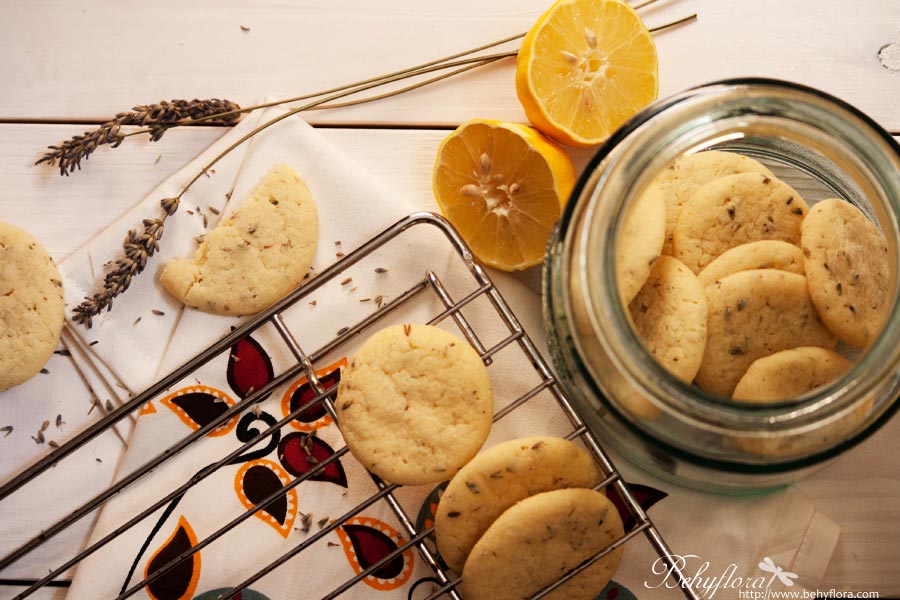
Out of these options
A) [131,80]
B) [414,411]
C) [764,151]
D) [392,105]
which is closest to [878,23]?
[764,151]

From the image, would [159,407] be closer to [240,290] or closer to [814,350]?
[240,290]

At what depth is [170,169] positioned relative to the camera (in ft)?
3.27

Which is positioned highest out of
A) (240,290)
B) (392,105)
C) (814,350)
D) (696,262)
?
(392,105)

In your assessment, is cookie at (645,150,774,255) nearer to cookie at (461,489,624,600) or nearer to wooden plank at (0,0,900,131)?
wooden plank at (0,0,900,131)

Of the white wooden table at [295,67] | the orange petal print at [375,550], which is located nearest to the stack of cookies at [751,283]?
the white wooden table at [295,67]

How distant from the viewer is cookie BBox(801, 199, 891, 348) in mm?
688

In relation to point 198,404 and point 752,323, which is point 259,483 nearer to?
point 198,404

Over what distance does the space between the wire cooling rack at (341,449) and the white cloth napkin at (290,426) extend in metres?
0.02

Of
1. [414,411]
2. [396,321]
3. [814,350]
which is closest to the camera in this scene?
[814,350]

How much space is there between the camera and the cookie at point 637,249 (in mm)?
691

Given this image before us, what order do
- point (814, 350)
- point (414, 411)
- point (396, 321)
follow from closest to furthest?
1. point (814, 350)
2. point (414, 411)
3. point (396, 321)

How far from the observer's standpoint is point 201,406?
0.93 meters

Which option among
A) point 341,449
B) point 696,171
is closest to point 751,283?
point 696,171

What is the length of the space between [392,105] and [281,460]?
1.58 ft
